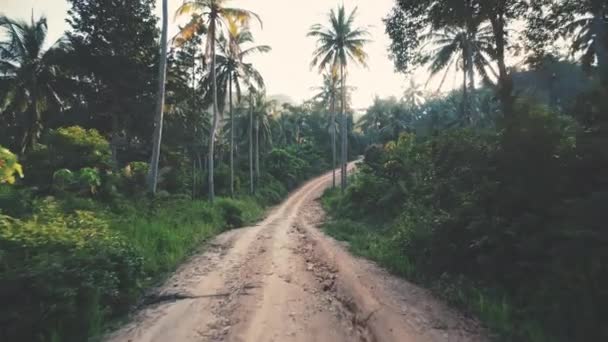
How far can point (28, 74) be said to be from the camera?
873 inches

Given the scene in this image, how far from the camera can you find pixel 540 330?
4160 millimetres

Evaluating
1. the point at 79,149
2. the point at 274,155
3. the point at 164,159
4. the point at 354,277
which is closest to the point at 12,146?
the point at 164,159

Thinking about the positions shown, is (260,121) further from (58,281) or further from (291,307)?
(58,281)

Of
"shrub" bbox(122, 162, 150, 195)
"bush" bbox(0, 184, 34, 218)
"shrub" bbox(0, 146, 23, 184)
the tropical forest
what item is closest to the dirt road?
the tropical forest

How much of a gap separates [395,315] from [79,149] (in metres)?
13.0

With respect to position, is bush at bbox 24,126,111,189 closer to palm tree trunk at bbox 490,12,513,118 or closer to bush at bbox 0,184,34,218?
bush at bbox 0,184,34,218

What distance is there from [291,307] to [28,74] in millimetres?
26640

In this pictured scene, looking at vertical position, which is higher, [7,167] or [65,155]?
[65,155]

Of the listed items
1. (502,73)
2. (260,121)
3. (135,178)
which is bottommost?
(135,178)

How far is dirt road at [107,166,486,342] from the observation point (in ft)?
14.6

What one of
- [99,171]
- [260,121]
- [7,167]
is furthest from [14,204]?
[260,121]

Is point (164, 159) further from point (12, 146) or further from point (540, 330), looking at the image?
point (540, 330)

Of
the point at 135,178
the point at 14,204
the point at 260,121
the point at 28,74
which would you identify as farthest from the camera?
the point at 260,121

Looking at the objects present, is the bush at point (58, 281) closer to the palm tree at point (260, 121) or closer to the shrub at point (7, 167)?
the shrub at point (7, 167)
